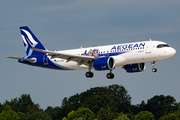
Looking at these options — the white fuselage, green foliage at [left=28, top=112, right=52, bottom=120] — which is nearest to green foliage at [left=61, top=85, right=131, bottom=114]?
green foliage at [left=28, top=112, right=52, bottom=120]

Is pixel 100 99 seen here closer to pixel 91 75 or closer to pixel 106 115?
pixel 106 115

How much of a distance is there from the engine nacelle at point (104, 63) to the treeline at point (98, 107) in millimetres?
67432

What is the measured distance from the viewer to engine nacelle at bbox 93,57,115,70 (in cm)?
6690

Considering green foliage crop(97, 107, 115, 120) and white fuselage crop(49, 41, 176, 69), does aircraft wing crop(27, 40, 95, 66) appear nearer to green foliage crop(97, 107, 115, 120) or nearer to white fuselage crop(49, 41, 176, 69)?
white fuselage crop(49, 41, 176, 69)

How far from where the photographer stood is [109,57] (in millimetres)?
67750

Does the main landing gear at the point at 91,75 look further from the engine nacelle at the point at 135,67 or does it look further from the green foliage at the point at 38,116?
the green foliage at the point at 38,116

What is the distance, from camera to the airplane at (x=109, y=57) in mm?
66312

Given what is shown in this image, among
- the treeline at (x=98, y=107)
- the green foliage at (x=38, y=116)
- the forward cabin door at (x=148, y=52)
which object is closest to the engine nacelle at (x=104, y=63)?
the forward cabin door at (x=148, y=52)

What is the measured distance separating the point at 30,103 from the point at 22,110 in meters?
5.50

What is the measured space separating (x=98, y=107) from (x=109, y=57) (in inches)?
3413

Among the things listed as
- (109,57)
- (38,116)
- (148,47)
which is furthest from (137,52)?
(38,116)

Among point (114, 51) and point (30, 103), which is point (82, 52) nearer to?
point (114, 51)

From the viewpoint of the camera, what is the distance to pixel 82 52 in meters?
73.3

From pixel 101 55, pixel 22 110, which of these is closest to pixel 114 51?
pixel 101 55
